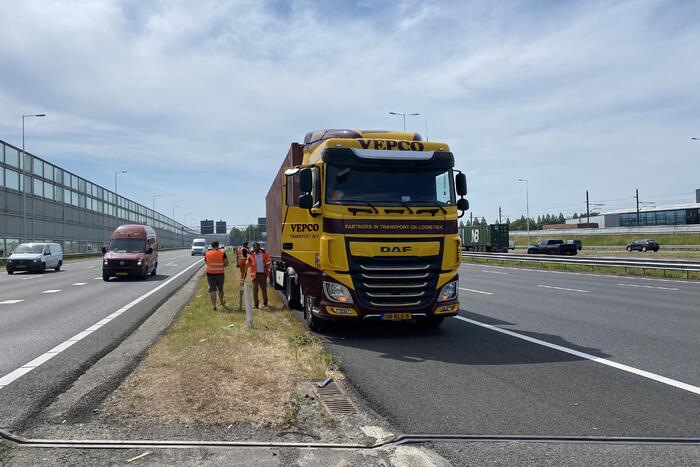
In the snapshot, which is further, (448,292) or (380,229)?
(448,292)

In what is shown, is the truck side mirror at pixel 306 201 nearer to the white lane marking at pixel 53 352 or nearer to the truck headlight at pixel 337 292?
the truck headlight at pixel 337 292

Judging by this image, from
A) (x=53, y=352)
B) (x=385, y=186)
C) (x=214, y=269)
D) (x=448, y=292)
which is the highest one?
(x=385, y=186)

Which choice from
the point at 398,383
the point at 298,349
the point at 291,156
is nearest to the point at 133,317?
the point at 291,156

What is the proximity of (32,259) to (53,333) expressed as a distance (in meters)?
25.0

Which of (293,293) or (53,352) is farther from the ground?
(293,293)

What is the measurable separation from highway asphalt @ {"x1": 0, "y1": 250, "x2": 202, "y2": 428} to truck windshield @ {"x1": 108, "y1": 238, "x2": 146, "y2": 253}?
5704 mm

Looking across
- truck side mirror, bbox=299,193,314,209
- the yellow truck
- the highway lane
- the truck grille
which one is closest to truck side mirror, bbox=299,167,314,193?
the yellow truck

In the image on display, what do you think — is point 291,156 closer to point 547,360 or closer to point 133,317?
point 133,317

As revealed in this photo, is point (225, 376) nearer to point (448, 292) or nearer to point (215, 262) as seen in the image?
point (448, 292)

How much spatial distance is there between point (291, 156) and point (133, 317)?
5.06 m

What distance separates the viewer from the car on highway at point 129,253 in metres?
24.8

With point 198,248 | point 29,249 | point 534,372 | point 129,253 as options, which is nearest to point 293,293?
point 534,372

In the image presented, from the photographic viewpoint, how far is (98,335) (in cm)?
1012

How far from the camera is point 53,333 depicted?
10.3m
